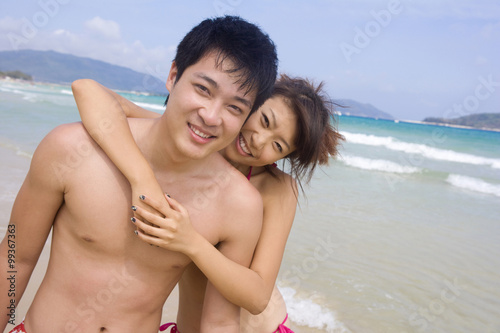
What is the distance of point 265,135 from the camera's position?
2.73m

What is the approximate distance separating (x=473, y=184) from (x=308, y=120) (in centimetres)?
1203

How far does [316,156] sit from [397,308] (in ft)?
7.85

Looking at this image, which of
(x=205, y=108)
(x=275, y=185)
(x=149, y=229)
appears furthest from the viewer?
(x=275, y=185)

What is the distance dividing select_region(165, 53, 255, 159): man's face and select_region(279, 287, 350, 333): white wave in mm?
2605

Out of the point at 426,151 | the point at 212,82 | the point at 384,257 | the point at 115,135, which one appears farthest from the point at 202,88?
the point at 426,151

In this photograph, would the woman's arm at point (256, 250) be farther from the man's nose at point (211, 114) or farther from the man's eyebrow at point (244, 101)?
the man's eyebrow at point (244, 101)

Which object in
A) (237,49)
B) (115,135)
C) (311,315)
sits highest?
(237,49)

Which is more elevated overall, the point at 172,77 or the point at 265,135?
the point at 172,77

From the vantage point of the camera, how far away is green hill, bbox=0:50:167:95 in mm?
82037

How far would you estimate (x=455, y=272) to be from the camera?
220 inches

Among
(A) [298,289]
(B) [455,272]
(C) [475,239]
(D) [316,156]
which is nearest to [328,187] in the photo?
(C) [475,239]

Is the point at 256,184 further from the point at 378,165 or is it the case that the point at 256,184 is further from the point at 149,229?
the point at 378,165

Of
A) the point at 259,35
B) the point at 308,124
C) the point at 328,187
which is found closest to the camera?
the point at 259,35

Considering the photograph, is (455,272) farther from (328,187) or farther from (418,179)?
(418,179)
